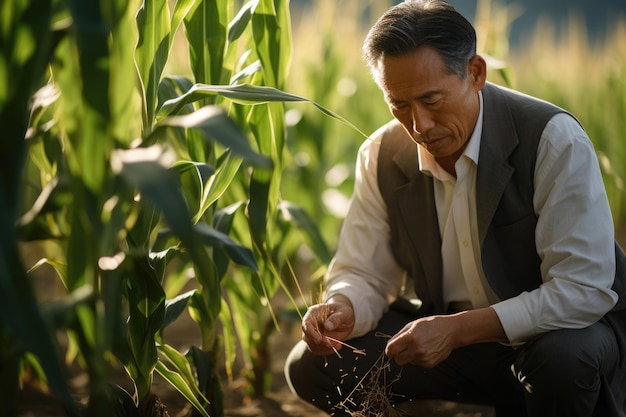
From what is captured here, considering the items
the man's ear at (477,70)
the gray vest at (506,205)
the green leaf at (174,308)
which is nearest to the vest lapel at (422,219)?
the gray vest at (506,205)

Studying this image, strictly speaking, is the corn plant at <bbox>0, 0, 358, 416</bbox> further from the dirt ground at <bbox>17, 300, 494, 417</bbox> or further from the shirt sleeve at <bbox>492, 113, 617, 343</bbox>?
the shirt sleeve at <bbox>492, 113, 617, 343</bbox>

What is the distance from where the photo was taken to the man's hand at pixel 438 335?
55.8 inches

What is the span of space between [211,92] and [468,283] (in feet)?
2.41

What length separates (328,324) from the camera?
5.20 ft

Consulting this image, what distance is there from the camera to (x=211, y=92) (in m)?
1.26

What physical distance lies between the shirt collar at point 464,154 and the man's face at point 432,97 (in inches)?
0.6

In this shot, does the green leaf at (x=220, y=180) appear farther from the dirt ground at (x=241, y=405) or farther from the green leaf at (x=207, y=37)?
the dirt ground at (x=241, y=405)

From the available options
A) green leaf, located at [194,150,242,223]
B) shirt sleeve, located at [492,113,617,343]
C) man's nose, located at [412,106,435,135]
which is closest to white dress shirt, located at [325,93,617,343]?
shirt sleeve, located at [492,113,617,343]

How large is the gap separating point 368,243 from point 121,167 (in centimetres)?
95

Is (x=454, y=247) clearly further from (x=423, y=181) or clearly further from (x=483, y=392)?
(x=483, y=392)

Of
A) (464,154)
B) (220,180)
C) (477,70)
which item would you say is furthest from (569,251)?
(220,180)

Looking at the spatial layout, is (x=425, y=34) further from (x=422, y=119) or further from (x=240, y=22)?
(x=240, y=22)

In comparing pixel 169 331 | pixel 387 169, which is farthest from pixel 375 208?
pixel 169 331

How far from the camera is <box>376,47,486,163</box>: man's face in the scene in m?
1.49
